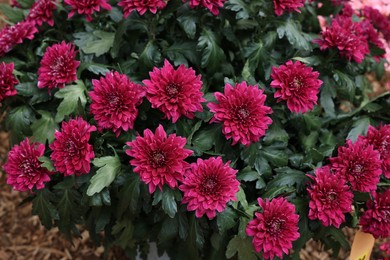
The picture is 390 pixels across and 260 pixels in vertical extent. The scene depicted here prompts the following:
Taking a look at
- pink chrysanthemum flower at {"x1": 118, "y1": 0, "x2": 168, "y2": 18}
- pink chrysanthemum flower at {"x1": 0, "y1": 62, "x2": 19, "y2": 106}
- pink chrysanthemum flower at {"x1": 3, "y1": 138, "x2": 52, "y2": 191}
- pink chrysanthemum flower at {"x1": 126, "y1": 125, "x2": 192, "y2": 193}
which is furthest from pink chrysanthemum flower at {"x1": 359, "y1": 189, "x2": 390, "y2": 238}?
pink chrysanthemum flower at {"x1": 0, "y1": 62, "x2": 19, "y2": 106}

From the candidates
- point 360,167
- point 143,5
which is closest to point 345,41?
point 360,167

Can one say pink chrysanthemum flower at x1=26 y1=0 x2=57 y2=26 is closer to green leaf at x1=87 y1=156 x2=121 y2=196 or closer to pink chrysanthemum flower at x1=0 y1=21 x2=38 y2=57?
pink chrysanthemum flower at x1=0 y1=21 x2=38 y2=57

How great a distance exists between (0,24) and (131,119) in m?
2.59

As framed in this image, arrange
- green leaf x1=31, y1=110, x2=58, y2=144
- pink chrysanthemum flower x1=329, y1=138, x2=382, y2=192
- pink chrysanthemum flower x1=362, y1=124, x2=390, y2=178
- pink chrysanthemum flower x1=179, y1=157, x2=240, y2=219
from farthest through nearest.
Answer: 1. green leaf x1=31, y1=110, x2=58, y2=144
2. pink chrysanthemum flower x1=362, y1=124, x2=390, y2=178
3. pink chrysanthemum flower x1=329, y1=138, x2=382, y2=192
4. pink chrysanthemum flower x1=179, y1=157, x2=240, y2=219

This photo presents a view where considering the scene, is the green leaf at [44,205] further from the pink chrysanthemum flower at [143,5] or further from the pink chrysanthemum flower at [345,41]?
the pink chrysanthemum flower at [345,41]

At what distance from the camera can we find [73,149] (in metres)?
1.48

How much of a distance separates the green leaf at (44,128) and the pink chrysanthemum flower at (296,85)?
791 millimetres

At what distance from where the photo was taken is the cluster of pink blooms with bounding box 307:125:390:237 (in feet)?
4.80

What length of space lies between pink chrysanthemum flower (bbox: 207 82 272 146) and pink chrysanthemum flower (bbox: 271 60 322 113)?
102 mm

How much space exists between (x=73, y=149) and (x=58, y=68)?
0.35 metres

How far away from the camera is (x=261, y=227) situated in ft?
4.62

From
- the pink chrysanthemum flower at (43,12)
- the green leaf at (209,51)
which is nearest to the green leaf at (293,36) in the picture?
the green leaf at (209,51)

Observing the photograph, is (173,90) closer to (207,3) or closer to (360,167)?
(207,3)

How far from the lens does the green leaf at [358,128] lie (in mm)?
1804
